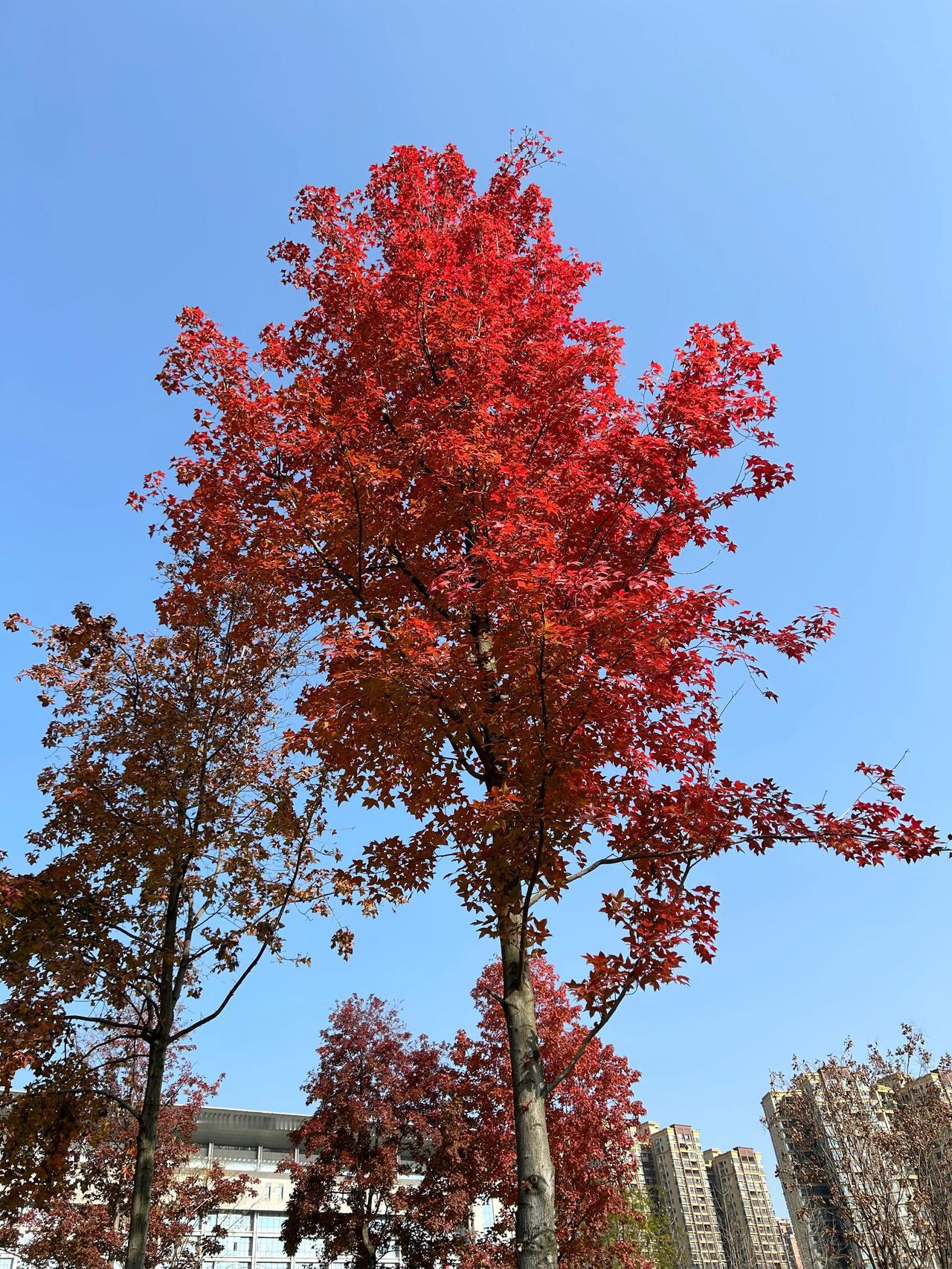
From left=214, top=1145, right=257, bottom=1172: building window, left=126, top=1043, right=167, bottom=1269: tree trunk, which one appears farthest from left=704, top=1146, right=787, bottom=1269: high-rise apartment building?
left=126, top=1043, right=167, bottom=1269: tree trunk

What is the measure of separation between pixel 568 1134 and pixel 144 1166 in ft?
29.2

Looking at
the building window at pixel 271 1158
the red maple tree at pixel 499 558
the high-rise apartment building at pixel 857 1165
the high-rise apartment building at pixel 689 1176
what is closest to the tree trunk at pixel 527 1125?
the red maple tree at pixel 499 558

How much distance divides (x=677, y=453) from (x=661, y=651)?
6.58 ft

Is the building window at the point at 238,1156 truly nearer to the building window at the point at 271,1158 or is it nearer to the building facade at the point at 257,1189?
the building facade at the point at 257,1189

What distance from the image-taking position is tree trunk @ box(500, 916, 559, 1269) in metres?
4.68

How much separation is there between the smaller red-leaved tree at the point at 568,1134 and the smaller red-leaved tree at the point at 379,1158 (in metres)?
0.65

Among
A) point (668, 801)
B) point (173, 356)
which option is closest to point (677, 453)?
point (668, 801)

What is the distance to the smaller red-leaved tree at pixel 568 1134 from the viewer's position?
1379 cm

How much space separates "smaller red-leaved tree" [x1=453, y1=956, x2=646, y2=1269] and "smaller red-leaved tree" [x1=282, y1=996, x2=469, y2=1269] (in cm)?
65

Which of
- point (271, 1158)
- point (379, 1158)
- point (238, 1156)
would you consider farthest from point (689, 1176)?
point (379, 1158)

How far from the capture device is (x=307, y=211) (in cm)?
777

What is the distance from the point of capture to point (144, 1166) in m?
7.88

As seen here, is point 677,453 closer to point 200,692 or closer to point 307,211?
point 307,211

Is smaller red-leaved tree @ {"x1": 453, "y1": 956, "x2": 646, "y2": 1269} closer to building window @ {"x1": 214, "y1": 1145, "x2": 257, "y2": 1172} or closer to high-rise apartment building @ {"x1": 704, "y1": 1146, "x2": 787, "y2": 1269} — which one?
building window @ {"x1": 214, "y1": 1145, "x2": 257, "y2": 1172}
